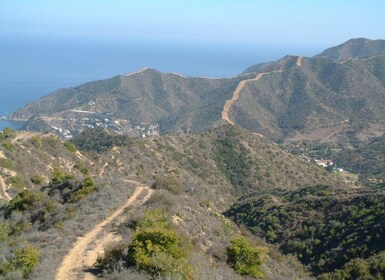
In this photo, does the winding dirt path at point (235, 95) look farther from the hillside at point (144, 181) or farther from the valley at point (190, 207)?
the hillside at point (144, 181)

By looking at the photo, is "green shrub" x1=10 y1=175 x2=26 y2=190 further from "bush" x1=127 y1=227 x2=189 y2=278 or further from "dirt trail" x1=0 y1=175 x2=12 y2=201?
"bush" x1=127 y1=227 x2=189 y2=278

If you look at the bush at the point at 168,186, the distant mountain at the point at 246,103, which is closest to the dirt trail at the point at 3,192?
the bush at the point at 168,186

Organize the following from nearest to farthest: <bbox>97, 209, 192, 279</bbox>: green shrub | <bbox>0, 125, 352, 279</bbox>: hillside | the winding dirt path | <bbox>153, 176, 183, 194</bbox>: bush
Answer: <bbox>97, 209, 192, 279</bbox>: green shrub
<bbox>0, 125, 352, 279</bbox>: hillside
<bbox>153, 176, 183, 194</bbox>: bush
the winding dirt path

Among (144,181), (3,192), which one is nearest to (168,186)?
(144,181)

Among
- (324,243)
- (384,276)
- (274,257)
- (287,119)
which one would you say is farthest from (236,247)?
(287,119)

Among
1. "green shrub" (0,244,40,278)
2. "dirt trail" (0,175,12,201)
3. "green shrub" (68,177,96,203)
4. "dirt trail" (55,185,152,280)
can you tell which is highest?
"green shrub" (0,244,40,278)

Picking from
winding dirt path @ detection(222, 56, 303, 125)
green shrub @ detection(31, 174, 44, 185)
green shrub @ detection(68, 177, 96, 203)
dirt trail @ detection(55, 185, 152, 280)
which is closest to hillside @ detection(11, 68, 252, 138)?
winding dirt path @ detection(222, 56, 303, 125)

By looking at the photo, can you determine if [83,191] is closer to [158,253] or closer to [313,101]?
[158,253]
